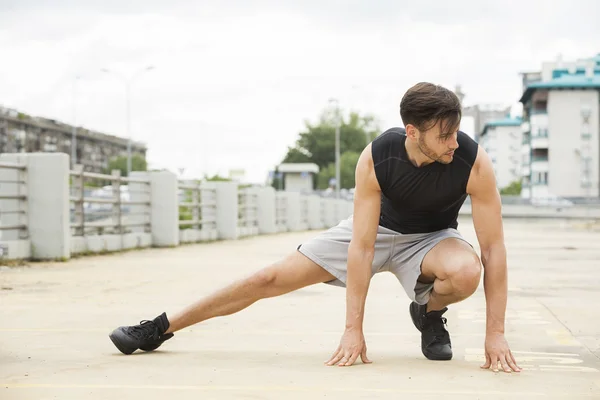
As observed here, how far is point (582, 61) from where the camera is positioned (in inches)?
4235

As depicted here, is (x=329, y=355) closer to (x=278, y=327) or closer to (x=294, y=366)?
(x=294, y=366)

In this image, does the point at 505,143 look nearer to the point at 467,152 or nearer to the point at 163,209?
the point at 163,209

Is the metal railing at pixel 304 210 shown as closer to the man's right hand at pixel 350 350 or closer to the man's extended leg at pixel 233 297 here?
the man's extended leg at pixel 233 297

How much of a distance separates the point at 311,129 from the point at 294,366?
13023cm

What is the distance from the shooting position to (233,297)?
541cm

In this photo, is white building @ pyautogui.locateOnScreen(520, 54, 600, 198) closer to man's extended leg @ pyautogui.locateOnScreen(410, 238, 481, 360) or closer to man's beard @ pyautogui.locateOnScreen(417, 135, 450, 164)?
man's extended leg @ pyautogui.locateOnScreen(410, 238, 481, 360)

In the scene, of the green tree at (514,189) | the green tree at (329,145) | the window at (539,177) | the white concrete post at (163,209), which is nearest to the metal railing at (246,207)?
the white concrete post at (163,209)

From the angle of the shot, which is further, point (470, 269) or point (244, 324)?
point (244, 324)

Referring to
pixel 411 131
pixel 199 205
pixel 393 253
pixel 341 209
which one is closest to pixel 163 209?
pixel 199 205

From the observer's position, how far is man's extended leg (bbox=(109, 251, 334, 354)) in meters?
5.34

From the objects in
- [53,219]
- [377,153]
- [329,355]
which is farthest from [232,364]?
[53,219]

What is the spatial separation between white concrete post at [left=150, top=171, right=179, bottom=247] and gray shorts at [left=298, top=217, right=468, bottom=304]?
15070 mm

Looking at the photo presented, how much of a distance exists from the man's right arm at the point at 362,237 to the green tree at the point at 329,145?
4385 inches

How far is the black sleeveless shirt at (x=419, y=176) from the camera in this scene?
4.82 metres
